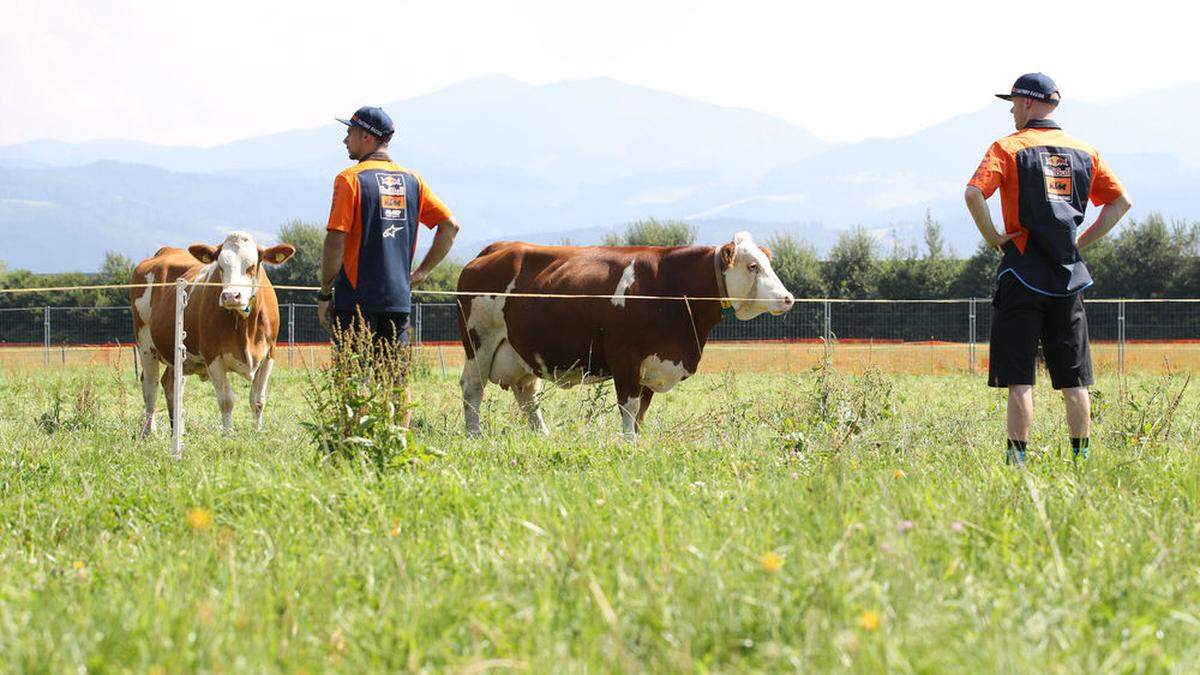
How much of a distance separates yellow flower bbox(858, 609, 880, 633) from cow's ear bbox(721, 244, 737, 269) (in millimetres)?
6030

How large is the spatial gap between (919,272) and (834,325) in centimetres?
1118

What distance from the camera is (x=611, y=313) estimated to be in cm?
873

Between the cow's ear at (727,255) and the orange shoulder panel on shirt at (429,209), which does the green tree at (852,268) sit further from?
the orange shoulder panel on shirt at (429,209)

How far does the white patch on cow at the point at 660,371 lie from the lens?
8617mm

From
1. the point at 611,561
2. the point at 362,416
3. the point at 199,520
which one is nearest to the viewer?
the point at 611,561

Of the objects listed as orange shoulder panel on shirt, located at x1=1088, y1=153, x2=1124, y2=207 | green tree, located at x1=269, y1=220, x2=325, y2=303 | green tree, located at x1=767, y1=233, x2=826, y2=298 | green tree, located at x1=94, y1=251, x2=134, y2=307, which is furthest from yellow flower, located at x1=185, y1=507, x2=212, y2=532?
green tree, located at x1=767, y1=233, x2=826, y2=298

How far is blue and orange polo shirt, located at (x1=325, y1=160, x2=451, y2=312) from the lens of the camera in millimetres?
6520

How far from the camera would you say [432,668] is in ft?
8.82

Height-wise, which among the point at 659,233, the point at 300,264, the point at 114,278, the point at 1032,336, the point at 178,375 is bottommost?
the point at 178,375

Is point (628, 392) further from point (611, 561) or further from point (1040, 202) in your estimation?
point (611, 561)

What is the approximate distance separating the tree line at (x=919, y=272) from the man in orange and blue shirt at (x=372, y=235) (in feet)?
102

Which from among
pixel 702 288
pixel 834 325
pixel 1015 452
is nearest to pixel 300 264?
pixel 834 325

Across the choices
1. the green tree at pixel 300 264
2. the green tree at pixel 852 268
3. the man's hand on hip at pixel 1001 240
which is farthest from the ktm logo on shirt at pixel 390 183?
the green tree at pixel 852 268

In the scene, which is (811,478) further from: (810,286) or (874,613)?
(810,286)
